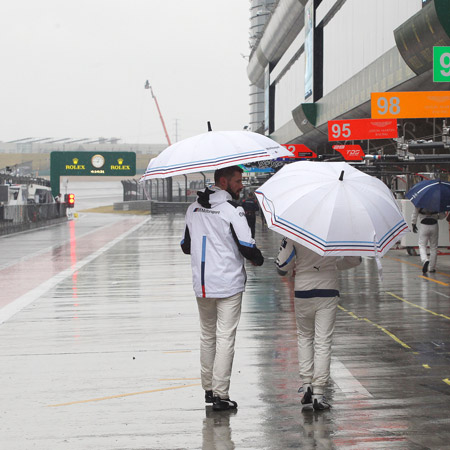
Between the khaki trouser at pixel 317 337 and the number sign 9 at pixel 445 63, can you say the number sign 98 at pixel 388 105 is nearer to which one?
the number sign 9 at pixel 445 63

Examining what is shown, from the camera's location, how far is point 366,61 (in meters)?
33.3

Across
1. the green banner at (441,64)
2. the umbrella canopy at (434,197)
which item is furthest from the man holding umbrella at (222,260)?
the umbrella canopy at (434,197)

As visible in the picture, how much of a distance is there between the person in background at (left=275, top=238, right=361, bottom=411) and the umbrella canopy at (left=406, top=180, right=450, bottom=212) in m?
9.92

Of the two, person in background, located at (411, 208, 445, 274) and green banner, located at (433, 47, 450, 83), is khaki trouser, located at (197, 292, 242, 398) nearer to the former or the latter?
green banner, located at (433, 47, 450, 83)

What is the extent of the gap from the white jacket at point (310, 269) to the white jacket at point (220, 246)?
214mm

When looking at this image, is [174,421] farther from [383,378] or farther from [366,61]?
[366,61]

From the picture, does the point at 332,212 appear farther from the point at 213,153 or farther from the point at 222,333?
the point at 222,333

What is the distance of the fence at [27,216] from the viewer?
3809 centimetres

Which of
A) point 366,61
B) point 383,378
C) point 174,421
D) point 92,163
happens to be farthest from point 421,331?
point 92,163

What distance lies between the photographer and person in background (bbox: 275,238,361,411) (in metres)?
6.36

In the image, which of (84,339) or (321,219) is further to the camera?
(84,339)

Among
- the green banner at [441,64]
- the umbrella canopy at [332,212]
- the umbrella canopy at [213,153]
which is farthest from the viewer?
the green banner at [441,64]

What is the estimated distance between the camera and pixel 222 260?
640 centimetres

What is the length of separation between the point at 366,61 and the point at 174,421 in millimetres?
28691
